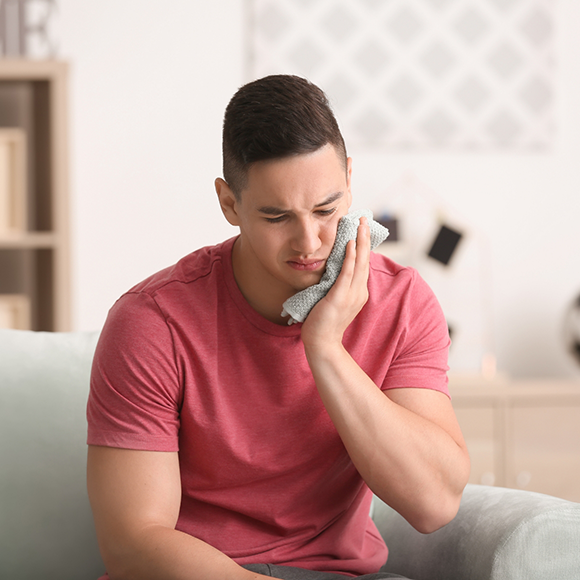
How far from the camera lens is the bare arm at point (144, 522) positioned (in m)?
0.92

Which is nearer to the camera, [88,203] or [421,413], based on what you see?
[421,413]

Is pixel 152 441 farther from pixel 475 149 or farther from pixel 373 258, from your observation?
pixel 475 149

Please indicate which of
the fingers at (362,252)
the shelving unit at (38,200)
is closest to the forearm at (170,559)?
the fingers at (362,252)

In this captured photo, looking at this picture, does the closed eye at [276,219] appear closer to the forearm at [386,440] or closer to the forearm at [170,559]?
the forearm at [386,440]

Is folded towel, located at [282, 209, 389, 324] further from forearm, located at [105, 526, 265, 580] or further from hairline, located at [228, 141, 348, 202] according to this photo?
forearm, located at [105, 526, 265, 580]

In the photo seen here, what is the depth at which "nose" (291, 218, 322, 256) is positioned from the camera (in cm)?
99

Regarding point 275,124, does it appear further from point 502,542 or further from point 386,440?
point 502,542

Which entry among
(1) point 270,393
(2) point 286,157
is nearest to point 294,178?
(2) point 286,157

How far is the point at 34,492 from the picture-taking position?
1245mm

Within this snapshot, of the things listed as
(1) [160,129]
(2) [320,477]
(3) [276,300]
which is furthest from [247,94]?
(1) [160,129]

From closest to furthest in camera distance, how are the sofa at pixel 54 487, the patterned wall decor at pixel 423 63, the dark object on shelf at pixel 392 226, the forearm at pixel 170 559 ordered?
the forearm at pixel 170 559 < the sofa at pixel 54 487 < the dark object on shelf at pixel 392 226 < the patterned wall decor at pixel 423 63

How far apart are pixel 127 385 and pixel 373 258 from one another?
46 cm

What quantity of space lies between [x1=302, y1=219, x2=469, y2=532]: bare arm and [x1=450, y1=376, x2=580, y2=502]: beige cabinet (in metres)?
1.29

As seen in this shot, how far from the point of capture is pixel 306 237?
991mm
